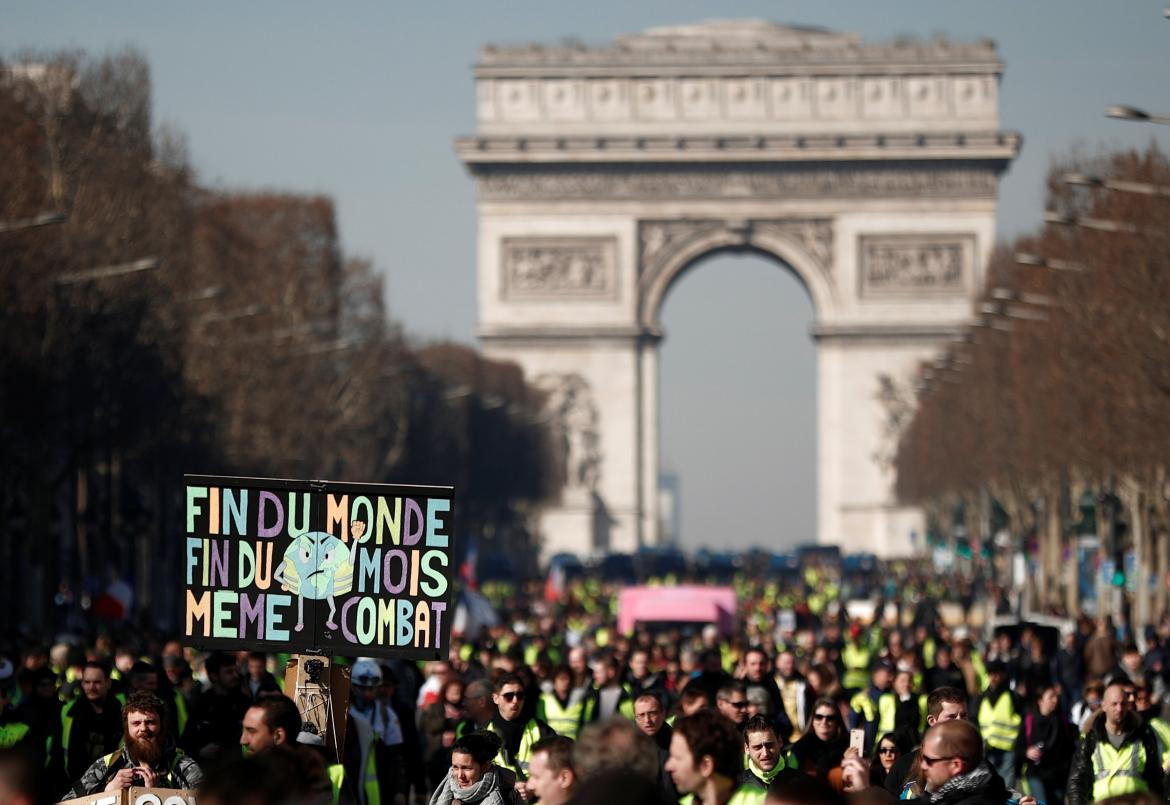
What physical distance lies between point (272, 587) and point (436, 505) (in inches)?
31.7

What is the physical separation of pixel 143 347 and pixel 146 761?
3759cm

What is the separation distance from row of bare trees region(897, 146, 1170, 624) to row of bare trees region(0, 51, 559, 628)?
13.3 meters

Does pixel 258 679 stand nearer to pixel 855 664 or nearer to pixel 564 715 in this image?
pixel 564 715

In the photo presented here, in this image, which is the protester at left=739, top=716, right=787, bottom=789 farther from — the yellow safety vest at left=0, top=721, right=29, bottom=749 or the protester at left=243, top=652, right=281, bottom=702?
the protester at left=243, top=652, right=281, bottom=702

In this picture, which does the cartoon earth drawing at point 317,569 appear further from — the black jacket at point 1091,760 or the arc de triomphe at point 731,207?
the arc de triomphe at point 731,207

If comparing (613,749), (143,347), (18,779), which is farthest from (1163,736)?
(143,347)

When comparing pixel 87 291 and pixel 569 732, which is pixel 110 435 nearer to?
pixel 87 291

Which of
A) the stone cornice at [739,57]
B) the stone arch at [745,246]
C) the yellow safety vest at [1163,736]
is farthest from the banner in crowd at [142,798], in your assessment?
the stone arch at [745,246]

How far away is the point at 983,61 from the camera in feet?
322

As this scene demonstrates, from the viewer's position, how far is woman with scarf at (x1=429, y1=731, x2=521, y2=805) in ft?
41.7

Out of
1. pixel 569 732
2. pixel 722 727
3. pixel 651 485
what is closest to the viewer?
pixel 722 727

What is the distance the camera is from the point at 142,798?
11.5 m

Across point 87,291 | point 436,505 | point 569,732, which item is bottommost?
point 569,732

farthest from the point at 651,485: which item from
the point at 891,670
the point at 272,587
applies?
the point at 272,587
